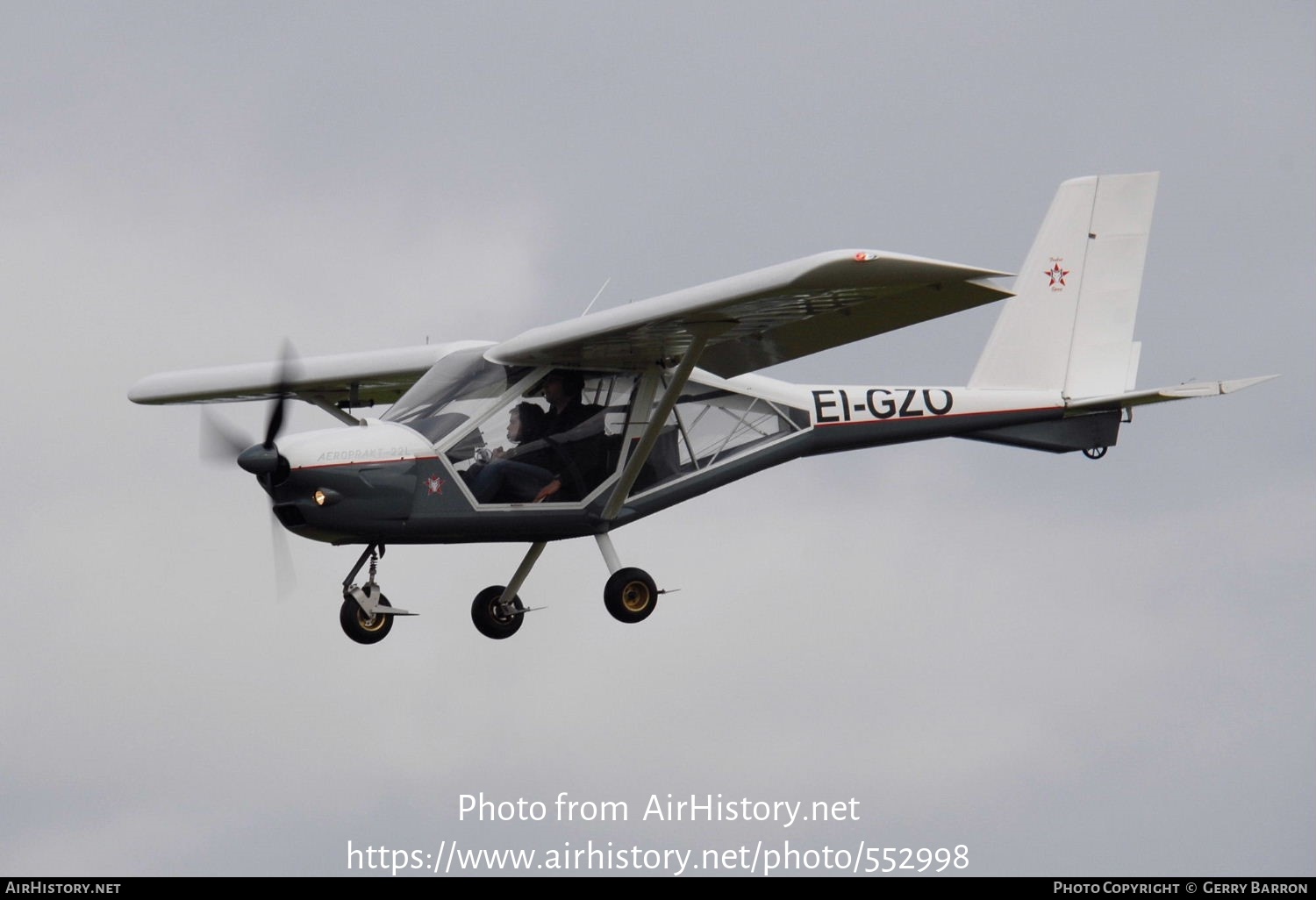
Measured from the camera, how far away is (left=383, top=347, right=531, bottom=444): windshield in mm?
18766

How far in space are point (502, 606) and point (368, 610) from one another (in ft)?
5.63

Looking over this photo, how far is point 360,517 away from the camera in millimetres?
18141

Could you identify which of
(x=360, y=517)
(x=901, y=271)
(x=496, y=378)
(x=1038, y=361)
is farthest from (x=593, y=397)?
(x=1038, y=361)

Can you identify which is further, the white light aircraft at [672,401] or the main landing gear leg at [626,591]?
the main landing gear leg at [626,591]

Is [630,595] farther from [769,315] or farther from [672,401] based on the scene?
[769,315]

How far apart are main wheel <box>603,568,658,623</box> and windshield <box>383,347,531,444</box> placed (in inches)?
80.8

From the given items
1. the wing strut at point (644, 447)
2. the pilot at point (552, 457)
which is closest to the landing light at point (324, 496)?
the pilot at point (552, 457)

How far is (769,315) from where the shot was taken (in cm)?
1825

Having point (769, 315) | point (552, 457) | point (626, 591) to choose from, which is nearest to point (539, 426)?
point (552, 457)

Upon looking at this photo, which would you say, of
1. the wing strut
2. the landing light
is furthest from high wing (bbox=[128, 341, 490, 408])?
the landing light

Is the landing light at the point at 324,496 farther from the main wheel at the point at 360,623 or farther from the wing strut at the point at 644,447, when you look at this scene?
the wing strut at the point at 644,447

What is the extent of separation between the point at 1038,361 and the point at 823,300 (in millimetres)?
5200

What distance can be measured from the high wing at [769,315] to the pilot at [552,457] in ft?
0.89

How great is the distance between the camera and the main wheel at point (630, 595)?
1942cm
